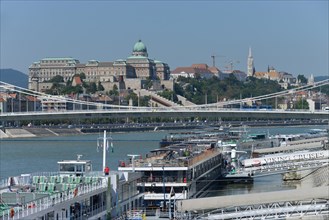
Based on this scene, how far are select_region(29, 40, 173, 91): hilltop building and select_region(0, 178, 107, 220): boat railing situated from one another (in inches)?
3049

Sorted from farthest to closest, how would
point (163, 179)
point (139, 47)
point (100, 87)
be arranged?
point (139, 47)
point (100, 87)
point (163, 179)

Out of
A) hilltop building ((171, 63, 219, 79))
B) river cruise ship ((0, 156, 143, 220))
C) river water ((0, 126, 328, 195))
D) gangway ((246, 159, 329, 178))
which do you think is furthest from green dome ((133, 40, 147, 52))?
river cruise ship ((0, 156, 143, 220))

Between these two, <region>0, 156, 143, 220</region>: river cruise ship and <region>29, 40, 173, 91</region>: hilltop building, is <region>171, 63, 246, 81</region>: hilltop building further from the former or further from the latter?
<region>0, 156, 143, 220</region>: river cruise ship

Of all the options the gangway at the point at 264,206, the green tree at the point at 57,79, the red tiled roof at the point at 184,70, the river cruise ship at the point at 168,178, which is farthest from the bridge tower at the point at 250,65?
the gangway at the point at 264,206

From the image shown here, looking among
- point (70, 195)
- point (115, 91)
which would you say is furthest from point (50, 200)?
point (115, 91)

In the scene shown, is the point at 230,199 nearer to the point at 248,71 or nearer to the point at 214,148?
the point at 214,148

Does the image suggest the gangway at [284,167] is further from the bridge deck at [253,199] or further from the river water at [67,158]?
the bridge deck at [253,199]

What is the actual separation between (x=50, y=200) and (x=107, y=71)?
8441cm

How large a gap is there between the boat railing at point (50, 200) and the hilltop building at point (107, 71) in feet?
254

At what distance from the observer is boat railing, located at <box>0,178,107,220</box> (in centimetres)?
935

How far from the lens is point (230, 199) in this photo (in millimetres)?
12023

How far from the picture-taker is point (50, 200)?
1005cm

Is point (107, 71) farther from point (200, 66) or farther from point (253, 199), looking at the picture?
point (253, 199)

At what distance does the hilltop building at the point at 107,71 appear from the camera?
298 feet
